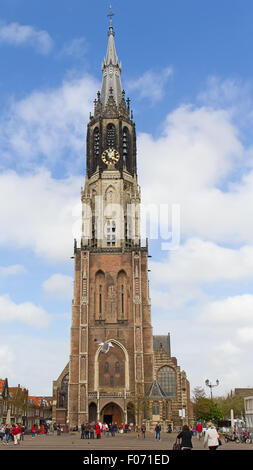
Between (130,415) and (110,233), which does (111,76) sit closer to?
(110,233)

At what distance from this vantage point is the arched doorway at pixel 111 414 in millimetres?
60594

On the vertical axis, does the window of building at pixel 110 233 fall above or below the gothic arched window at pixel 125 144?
below

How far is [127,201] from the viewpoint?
244ft

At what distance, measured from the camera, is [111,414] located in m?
60.9

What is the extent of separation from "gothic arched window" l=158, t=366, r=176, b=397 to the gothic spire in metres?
44.3

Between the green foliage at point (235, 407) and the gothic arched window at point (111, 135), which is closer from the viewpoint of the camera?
the gothic arched window at point (111, 135)

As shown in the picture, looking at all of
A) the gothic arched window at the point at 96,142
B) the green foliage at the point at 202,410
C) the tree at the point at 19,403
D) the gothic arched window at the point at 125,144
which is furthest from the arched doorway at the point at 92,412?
the gothic arched window at the point at 96,142

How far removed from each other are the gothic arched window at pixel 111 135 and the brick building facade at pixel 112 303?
16 cm

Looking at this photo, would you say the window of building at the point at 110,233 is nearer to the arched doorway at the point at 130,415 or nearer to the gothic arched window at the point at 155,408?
the arched doorway at the point at 130,415

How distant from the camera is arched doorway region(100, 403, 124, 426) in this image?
6059cm

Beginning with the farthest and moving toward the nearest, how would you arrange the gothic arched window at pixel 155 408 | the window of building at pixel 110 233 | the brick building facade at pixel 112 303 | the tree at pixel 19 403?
the window of building at pixel 110 233
the tree at pixel 19 403
the brick building facade at pixel 112 303
the gothic arched window at pixel 155 408

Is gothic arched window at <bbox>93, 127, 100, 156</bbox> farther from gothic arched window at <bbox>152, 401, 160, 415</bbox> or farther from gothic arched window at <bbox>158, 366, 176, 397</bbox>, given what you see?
gothic arched window at <bbox>152, 401, 160, 415</bbox>

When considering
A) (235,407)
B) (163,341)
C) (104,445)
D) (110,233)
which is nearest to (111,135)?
(110,233)
